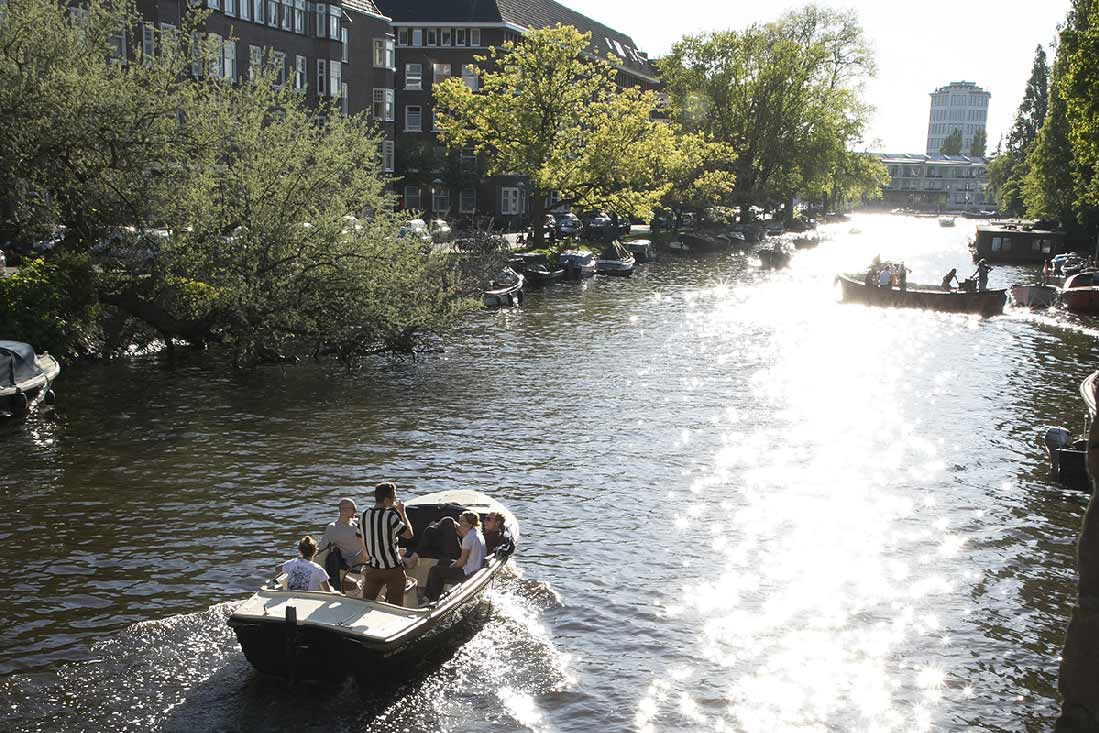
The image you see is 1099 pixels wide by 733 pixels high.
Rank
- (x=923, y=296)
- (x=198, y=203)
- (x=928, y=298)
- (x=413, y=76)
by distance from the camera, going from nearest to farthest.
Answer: (x=198, y=203) → (x=928, y=298) → (x=923, y=296) → (x=413, y=76)

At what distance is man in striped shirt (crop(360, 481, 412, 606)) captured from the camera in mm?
15242

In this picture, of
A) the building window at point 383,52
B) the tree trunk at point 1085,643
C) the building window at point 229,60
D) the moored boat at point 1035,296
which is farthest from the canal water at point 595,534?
the building window at point 383,52

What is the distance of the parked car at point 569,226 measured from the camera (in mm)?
90506

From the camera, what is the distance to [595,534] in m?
21.4

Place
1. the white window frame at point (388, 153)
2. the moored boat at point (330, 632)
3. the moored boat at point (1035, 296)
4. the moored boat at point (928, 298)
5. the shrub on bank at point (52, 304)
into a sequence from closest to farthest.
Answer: the moored boat at point (330, 632)
the shrub on bank at point (52, 304)
the moored boat at point (928, 298)
the moored boat at point (1035, 296)
the white window frame at point (388, 153)

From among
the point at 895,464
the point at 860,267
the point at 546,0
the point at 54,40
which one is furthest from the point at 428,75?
the point at 895,464

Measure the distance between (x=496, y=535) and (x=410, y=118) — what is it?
8552 centimetres

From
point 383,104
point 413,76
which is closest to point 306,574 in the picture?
point 383,104

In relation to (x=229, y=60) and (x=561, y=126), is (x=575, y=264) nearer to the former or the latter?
(x=561, y=126)

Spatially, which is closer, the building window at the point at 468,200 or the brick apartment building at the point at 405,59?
the brick apartment building at the point at 405,59

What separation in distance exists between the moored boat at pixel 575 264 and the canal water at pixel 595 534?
94.4ft

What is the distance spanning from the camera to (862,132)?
11306cm

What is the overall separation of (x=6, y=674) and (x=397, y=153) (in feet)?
269

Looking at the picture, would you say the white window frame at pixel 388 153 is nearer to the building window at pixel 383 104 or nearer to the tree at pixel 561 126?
the building window at pixel 383 104
